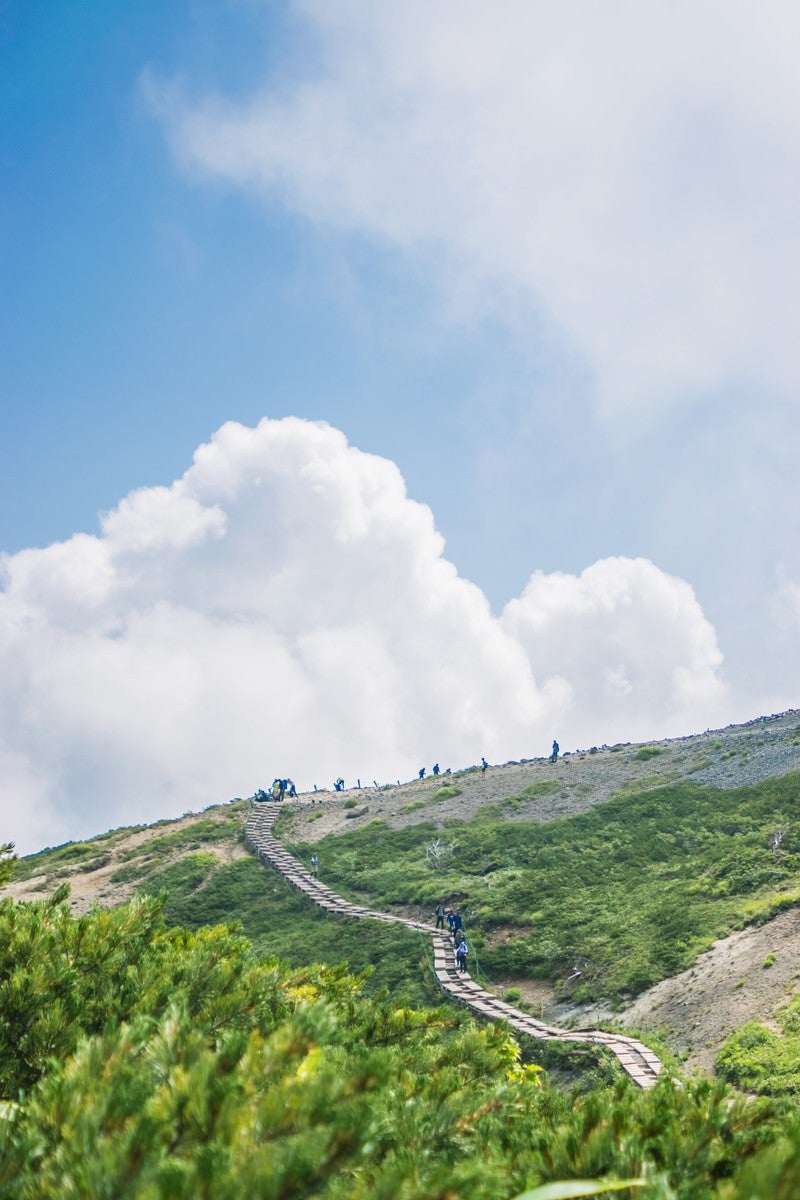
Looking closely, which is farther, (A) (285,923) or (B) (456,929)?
(A) (285,923)

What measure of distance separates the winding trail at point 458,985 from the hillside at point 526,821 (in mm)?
1190

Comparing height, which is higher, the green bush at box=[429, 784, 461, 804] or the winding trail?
the green bush at box=[429, 784, 461, 804]

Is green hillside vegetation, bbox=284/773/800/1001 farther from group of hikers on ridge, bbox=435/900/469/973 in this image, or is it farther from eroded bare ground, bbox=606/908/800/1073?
eroded bare ground, bbox=606/908/800/1073

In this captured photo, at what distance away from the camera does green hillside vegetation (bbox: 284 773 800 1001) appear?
29281 millimetres

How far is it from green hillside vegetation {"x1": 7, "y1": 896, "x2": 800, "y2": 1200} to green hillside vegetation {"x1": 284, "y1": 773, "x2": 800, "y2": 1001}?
21852mm

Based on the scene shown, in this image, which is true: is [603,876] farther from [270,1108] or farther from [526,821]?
[270,1108]

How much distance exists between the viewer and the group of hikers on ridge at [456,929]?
31.6 m

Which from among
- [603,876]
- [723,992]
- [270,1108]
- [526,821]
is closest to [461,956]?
[603,876]

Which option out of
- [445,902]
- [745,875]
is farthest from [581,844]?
A: [745,875]

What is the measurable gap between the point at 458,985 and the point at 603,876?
12.0 meters

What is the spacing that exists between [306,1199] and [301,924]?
3784 cm

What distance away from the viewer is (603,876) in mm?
38812

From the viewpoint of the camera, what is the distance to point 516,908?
120 feet

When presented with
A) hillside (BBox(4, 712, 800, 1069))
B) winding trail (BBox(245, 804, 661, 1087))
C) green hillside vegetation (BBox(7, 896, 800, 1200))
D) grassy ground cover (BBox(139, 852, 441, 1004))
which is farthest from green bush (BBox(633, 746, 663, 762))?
green hillside vegetation (BBox(7, 896, 800, 1200))
